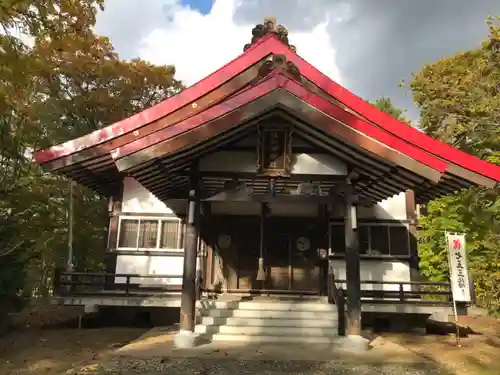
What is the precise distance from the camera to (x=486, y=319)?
15578 millimetres

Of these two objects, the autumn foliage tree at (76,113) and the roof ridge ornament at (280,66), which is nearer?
the roof ridge ornament at (280,66)

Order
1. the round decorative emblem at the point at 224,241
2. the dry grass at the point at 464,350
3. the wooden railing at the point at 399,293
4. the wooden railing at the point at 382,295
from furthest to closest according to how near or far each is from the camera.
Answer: the round decorative emblem at the point at 224,241, the wooden railing at the point at 399,293, the wooden railing at the point at 382,295, the dry grass at the point at 464,350

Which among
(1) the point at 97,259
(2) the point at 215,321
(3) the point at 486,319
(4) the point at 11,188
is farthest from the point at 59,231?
(3) the point at 486,319

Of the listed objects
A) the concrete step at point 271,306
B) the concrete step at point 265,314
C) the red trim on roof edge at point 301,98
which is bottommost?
the concrete step at point 265,314

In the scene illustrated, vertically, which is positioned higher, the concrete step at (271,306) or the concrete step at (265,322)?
the concrete step at (271,306)

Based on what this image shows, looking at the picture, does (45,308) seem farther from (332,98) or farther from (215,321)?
(332,98)

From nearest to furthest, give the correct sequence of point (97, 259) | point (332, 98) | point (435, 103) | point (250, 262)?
point (332, 98) → point (250, 262) → point (435, 103) → point (97, 259)

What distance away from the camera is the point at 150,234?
14.6 m

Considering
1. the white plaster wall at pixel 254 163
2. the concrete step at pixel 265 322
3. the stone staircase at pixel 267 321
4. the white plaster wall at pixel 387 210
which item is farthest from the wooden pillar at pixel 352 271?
the white plaster wall at pixel 387 210

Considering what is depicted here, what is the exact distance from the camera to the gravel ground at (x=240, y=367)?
675 cm

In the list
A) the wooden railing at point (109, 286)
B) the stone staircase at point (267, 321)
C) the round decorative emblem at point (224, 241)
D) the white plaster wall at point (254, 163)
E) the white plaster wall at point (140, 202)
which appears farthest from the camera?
the white plaster wall at point (140, 202)

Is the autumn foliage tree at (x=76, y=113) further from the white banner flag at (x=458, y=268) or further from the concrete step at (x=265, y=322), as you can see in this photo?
the white banner flag at (x=458, y=268)

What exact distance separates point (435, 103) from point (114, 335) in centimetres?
1360

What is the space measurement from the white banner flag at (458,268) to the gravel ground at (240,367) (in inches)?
144
